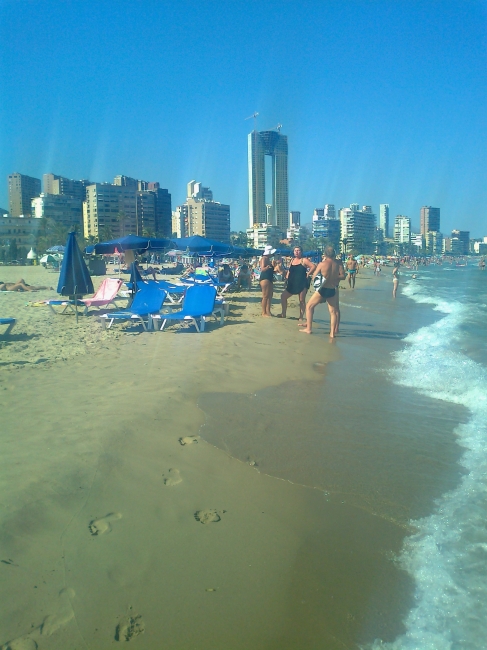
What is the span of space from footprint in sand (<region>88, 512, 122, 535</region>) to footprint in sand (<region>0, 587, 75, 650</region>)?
43 centimetres

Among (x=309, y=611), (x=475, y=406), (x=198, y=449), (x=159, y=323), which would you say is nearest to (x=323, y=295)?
(x=159, y=323)

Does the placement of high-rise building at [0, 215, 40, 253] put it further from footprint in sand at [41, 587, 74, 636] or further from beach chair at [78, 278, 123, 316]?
footprint in sand at [41, 587, 74, 636]

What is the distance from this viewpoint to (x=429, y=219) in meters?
87.4

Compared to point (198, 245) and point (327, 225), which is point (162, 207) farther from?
point (198, 245)

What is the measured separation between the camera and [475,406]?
4992 mm

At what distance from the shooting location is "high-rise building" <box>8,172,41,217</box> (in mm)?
21708

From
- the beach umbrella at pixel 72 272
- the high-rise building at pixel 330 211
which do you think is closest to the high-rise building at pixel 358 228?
the high-rise building at pixel 330 211

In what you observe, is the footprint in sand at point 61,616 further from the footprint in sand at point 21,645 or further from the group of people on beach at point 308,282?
the group of people on beach at point 308,282

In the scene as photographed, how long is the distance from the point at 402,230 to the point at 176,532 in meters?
102

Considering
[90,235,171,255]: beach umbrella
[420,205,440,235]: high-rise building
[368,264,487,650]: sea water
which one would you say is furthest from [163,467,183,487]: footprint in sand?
[420,205,440,235]: high-rise building

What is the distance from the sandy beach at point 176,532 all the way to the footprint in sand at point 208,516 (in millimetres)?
11

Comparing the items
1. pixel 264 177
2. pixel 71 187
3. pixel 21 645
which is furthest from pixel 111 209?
pixel 21 645

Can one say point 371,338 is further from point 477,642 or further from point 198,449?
point 477,642

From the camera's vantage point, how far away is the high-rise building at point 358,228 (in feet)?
221
